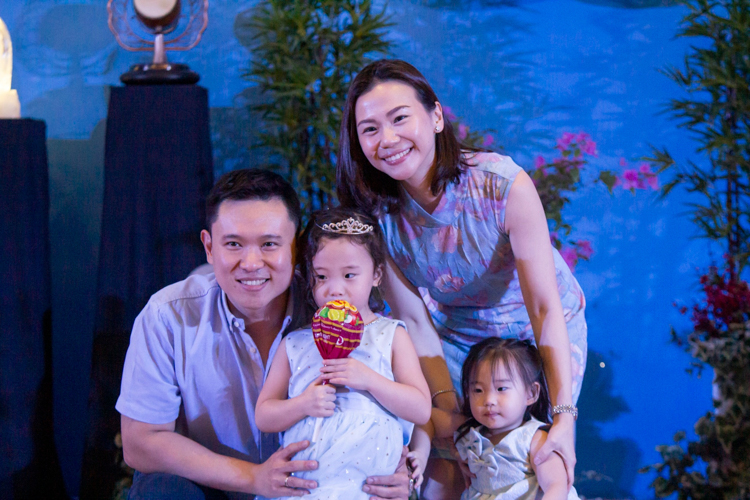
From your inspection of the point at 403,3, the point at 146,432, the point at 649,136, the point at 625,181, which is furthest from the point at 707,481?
the point at 403,3

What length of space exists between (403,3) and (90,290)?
2.60 meters

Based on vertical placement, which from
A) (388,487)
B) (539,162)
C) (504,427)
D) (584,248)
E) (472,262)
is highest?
(539,162)

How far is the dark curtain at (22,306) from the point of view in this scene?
315 centimetres

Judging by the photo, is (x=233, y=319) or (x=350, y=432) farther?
(x=233, y=319)

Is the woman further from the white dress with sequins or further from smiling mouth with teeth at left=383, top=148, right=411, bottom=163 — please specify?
the white dress with sequins

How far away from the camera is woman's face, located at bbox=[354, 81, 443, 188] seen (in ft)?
6.23

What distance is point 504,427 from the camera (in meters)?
1.98

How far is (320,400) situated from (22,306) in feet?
7.20

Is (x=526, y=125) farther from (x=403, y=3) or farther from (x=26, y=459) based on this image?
(x=26, y=459)

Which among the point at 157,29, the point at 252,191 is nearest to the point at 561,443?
the point at 252,191

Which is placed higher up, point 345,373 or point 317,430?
point 345,373

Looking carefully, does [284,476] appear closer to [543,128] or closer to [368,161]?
[368,161]

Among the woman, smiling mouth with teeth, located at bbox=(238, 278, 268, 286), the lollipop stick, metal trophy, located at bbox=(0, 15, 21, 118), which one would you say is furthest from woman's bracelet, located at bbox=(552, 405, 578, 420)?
metal trophy, located at bbox=(0, 15, 21, 118)

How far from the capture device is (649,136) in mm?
3992
